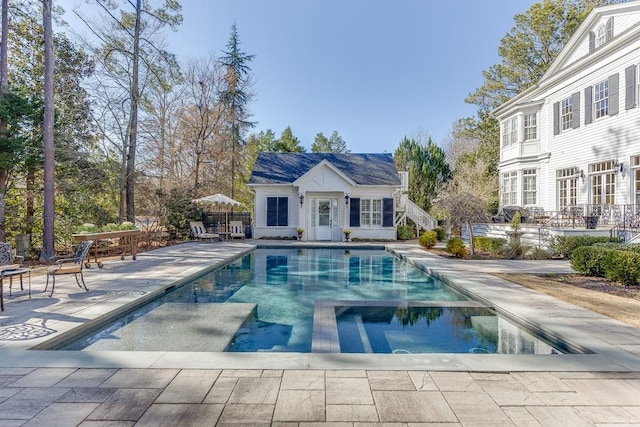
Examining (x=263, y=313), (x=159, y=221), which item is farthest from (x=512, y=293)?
(x=159, y=221)

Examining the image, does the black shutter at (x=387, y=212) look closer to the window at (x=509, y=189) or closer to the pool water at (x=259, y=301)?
the pool water at (x=259, y=301)

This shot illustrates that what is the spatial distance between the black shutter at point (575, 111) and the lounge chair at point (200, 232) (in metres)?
17.0

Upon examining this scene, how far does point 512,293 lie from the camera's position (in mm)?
6363

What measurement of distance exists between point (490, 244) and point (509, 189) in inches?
252

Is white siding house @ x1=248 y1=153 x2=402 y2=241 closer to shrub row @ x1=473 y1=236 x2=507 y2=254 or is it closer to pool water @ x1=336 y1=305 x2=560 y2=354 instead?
shrub row @ x1=473 y1=236 x2=507 y2=254

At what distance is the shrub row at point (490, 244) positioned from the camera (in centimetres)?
1217

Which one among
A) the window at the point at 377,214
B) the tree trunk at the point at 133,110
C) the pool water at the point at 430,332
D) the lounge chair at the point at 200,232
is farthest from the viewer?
the window at the point at 377,214

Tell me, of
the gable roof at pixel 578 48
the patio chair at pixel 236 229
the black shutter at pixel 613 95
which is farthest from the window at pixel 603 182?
the patio chair at pixel 236 229

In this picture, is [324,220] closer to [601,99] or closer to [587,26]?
[601,99]

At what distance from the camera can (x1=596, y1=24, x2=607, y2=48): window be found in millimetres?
13443

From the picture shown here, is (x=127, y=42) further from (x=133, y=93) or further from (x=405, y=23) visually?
(x=405, y=23)

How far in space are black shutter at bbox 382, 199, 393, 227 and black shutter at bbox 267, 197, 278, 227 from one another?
19.1 feet

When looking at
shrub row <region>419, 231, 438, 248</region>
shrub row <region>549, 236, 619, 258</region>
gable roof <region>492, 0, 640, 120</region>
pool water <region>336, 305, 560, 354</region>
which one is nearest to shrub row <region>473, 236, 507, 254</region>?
shrub row <region>549, 236, 619, 258</region>

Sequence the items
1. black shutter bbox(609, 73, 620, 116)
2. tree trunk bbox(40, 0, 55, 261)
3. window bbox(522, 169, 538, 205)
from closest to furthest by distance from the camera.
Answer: tree trunk bbox(40, 0, 55, 261) < black shutter bbox(609, 73, 620, 116) < window bbox(522, 169, 538, 205)
